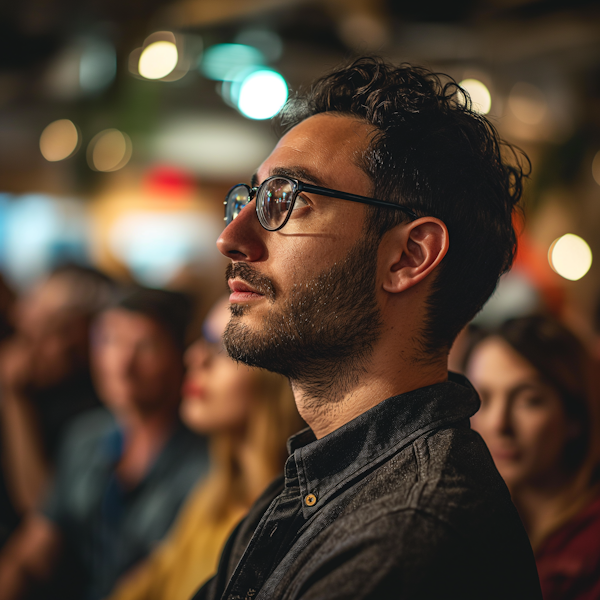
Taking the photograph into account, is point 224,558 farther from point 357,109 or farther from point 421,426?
point 357,109

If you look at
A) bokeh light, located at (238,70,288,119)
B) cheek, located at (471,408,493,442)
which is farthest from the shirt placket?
bokeh light, located at (238,70,288,119)

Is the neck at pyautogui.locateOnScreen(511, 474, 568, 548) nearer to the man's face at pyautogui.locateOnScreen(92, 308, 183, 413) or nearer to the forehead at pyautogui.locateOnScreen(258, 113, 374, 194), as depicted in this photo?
the forehead at pyautogui.locateOnScreen(258, 113, 374, 194)

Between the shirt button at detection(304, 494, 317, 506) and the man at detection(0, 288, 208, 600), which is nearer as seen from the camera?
the shirt button at detection(304, 494, 317, 506)

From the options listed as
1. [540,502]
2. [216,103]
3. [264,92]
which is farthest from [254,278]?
[216,103]

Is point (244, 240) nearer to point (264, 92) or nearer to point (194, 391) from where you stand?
point (194, 391)

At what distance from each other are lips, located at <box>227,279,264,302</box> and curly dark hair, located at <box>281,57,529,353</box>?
272 millimetres

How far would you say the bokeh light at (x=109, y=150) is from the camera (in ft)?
18.7

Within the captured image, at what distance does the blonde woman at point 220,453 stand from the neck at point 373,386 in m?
0.95

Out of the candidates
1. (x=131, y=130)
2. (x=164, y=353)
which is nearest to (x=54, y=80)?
(x=131, y=130)

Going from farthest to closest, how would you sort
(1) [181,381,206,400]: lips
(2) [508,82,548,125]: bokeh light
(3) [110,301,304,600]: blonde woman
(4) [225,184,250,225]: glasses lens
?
(2) [508,82,548,125]: bokeh light, (1) [181,381,206,400]: lips, (3) [110,301,304,600]: blonde woman, (4) [225,184,250,225]: glasses lens

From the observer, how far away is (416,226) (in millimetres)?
1145

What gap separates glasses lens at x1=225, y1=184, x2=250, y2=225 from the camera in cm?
134

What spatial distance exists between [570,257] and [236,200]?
4.54m

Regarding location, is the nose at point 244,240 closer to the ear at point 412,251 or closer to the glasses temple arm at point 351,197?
the glasses temple arm at point 351,197
